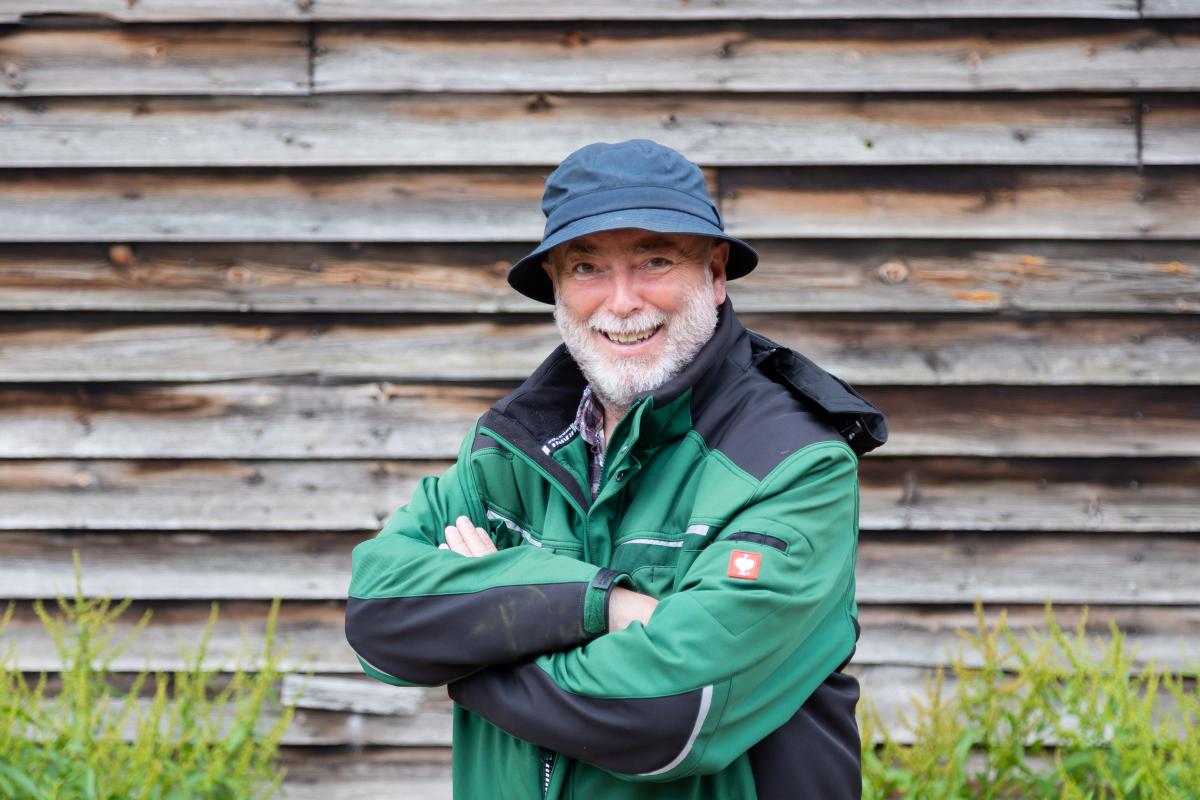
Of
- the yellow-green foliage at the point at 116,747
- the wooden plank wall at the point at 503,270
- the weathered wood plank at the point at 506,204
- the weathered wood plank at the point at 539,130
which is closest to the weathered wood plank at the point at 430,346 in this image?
the wooden plank wall at the point at 503,270

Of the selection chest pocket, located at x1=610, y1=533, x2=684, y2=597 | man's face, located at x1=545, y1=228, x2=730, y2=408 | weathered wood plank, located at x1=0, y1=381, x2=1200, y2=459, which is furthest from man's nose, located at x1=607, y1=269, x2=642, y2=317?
weathered wood plank, located at x1=0, y1=381, x2=1200, y2=459

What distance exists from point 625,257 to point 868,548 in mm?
1863

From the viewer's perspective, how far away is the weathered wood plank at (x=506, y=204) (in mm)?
3201

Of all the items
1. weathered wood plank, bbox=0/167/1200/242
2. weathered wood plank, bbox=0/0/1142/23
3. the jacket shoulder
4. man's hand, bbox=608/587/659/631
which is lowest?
man's hand, bbox=608/587/659/631

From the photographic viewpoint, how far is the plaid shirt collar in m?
1.94

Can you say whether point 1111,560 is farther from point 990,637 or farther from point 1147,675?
point 990,637

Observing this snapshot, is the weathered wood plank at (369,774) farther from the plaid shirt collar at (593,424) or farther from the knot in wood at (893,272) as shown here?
the knot in wood at (893,272)

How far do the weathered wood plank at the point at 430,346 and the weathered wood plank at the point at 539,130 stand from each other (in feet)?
1.69

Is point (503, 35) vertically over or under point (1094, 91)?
over

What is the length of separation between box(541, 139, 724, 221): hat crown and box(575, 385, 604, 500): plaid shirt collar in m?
0.37

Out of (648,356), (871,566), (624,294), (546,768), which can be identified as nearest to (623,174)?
(624,294)

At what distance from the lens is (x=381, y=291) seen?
329 centimetres

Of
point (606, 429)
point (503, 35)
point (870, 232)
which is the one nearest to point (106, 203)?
point (503, 35)

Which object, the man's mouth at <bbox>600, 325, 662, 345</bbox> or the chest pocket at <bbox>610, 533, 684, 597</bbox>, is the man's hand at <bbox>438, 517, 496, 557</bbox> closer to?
the chest pocket at <bbox>610, 533, 684, 597</bbox>
